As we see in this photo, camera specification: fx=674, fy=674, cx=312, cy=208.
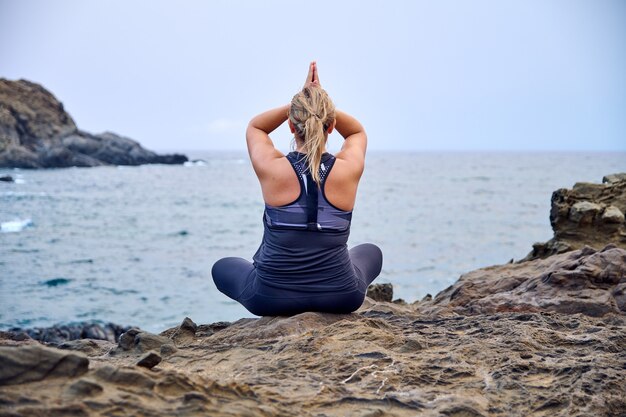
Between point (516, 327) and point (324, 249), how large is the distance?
1328mm

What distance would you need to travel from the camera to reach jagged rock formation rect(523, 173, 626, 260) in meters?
7.45

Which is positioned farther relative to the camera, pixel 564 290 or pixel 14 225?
pixel 14 225

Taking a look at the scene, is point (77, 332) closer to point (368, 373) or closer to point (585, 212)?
point (585, 212)

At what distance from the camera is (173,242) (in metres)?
22.0

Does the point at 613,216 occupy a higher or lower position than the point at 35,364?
higher

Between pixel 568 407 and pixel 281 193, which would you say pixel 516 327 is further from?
pixel 281 193

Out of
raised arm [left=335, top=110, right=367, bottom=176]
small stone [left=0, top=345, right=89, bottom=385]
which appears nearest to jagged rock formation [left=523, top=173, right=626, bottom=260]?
raised arm [left=335, top=110, right=367, bottom=176]

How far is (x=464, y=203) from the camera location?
121ft

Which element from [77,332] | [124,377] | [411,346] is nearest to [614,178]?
[411,346]

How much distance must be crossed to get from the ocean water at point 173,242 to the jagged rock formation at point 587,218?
5.84 meters

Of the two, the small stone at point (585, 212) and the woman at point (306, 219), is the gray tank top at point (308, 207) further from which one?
the small stone at point (585, 212)

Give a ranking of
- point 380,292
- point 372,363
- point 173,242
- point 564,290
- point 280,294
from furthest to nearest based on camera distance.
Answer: point 173,242
point 380,292
point 564,290
point 280,294
point 372,363

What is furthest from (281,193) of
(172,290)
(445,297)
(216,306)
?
(172,290)

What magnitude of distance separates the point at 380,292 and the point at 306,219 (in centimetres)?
264
